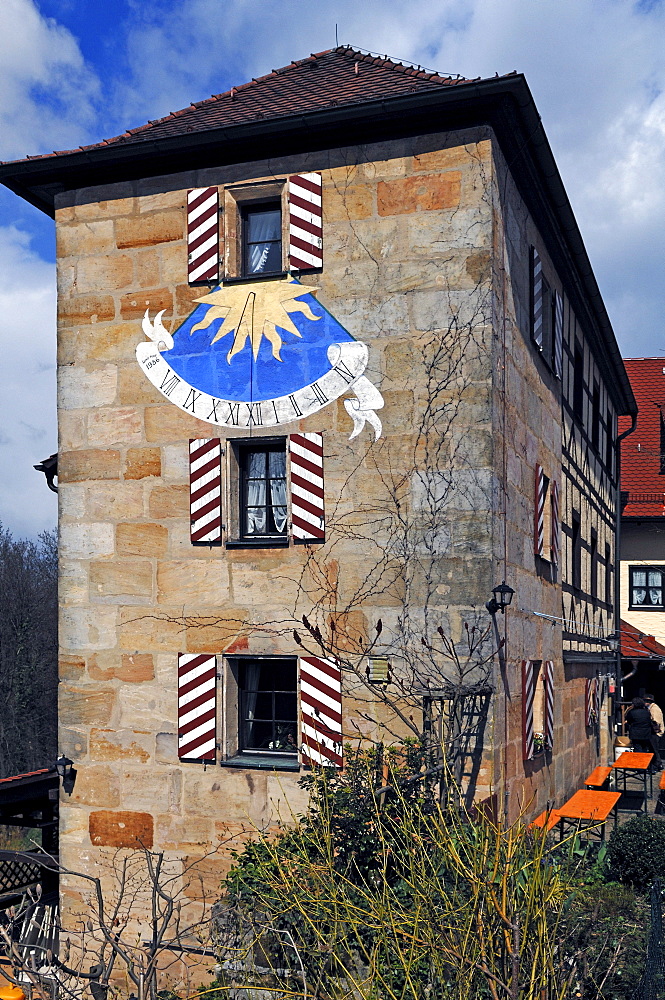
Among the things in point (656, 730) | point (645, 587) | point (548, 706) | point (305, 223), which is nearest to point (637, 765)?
point (656, 730)

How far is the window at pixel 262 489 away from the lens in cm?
977

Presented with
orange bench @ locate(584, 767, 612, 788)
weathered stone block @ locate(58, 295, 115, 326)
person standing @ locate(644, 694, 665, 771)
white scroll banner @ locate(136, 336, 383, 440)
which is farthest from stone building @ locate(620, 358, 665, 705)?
weathered stone block @ locate(58, 295, 115, 326)

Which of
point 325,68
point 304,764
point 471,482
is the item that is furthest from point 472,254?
point 304,764

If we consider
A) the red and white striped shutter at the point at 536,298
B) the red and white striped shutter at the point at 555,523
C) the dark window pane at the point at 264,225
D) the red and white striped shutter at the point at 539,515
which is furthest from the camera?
the red and white striped shutter at the point at 555,523

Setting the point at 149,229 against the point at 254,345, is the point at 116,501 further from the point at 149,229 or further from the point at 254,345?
the point at 149,229

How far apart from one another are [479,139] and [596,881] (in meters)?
6.25

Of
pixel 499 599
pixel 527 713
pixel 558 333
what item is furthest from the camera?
pixel 558 333

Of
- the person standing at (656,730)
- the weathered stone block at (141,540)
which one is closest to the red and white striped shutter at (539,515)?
the weathered stone block at (141,540)

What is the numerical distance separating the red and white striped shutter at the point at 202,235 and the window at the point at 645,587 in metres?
16.1

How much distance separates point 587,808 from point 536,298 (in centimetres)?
574

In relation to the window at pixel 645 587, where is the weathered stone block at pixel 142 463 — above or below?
above

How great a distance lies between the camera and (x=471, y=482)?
29.6 feet

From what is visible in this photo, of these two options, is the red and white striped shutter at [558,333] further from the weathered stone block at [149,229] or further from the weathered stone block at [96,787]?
the weathered stone block at [96,787]

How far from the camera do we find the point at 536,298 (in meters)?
11.1
